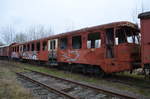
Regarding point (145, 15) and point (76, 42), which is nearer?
point (145, 15)

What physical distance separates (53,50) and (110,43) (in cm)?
616

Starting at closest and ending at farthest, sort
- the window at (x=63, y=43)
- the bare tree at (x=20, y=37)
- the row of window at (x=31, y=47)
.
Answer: the window at (x=63, y=43) < the row of window at (x=31, y=47) < the bare tree at (x=20, y=37)

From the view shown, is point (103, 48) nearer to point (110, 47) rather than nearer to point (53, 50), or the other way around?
point (110, 47)

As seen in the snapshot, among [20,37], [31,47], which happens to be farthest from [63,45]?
[20,37]

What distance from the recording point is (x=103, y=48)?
8.80 m

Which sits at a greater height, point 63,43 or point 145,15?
point 145,15

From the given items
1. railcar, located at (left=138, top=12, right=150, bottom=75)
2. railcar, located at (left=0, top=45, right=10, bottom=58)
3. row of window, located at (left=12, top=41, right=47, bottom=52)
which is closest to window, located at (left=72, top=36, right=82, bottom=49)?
railcar, located at (left=138, top=12, right=150, bottom=75)

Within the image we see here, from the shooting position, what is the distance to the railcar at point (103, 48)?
8.17m

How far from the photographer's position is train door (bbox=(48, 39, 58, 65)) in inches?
525

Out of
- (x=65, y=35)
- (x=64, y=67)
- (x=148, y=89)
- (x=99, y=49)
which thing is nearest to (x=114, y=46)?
(x=99, y=49)

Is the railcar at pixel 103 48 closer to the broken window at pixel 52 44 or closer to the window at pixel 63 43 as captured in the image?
the window at pixel 63 43

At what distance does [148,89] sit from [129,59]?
6.04 ft

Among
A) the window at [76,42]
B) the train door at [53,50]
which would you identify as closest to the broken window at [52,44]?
the train door at [53,50]

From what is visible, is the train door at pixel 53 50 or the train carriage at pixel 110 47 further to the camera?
the train door at pixel 53 50
